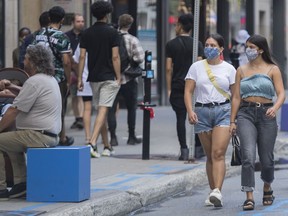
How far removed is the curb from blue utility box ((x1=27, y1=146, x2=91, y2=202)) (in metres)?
0.21

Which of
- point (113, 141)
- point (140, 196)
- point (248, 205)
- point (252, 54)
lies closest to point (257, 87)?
point (252, 54)

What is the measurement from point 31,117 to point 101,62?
382cm

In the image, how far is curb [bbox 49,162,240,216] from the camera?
30.7ft

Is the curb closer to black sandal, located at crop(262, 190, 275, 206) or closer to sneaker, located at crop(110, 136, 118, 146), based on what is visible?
black sandal, located at crop(262, 190, 275, 206)

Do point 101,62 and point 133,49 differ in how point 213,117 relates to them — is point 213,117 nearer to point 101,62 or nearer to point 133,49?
point 101,62

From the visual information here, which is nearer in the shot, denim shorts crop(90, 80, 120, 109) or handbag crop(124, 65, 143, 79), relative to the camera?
denim shorts crop(90, 80, 120, 109)

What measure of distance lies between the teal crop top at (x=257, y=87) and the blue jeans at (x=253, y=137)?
135 millimetres

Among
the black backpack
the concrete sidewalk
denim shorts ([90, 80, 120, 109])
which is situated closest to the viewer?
the concrete sidewalk

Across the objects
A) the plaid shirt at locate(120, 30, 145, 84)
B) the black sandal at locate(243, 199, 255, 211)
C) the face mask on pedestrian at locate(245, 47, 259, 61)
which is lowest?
the black sandal at locate(243, 199, 255, 211)

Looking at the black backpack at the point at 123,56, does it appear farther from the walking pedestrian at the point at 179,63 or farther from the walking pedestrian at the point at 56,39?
the walking pedestrian at the point at 56,39

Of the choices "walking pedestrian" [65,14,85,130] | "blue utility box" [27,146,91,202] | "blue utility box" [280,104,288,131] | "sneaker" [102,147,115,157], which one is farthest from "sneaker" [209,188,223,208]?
"blue utility box" [280,104,288,131]

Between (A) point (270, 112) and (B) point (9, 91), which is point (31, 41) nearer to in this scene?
(B) point (9, 91)

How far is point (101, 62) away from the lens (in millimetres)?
13445

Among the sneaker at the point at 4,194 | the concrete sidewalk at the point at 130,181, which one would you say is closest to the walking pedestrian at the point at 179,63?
the concrete sidewalk at the point at 130,181
